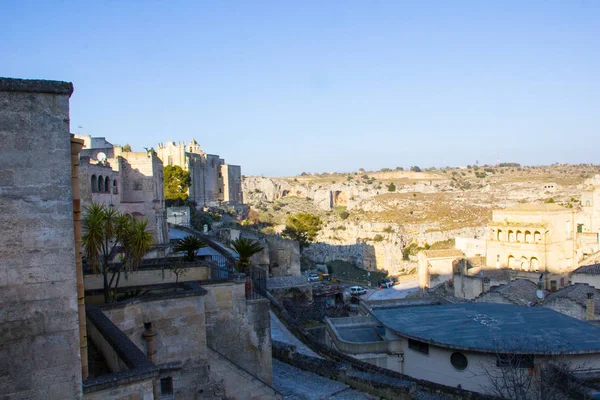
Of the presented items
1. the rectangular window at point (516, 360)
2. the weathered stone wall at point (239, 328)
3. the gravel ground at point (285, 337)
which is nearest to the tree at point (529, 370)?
the rectangular window at point (516, 360)

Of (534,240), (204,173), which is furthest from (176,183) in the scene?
(534,240)

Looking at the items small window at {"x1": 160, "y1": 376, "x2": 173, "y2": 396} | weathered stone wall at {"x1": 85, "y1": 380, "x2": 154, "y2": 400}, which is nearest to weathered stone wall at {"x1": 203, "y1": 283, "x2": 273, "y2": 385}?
small window at {"x1": 160, "y1": 376, "x2": 173, "y2": 396}

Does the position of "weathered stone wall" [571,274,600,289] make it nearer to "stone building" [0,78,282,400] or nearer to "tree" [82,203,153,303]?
"tree" [82,203,153,303]

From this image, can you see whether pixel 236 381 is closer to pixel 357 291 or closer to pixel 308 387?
pixel 308 387

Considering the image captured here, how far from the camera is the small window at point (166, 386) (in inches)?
358

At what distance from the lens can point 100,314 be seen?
25.8ft

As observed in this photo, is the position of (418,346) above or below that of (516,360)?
below

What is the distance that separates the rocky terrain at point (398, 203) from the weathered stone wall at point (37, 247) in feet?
141

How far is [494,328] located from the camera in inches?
631

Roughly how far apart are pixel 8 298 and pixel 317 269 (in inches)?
1618

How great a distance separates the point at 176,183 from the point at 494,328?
38273 mm

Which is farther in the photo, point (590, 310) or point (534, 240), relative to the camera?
point (534, 240)

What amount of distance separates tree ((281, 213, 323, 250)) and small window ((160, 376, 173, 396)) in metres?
37.6

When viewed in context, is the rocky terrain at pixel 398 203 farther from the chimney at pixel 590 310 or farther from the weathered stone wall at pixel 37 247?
the weathered stone wall at pixel 37 247
